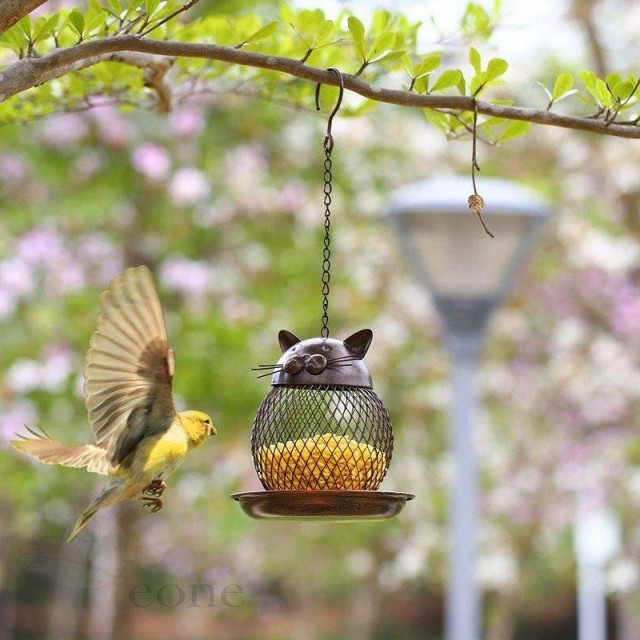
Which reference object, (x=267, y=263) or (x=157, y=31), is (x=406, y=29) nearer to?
(x=157, y=31)

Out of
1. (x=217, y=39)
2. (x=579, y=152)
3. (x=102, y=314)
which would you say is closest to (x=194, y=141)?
(x=579, y=152)

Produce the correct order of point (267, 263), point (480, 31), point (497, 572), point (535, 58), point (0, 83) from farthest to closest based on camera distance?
point (535, 58) → point (497, 572) → point (267, 263) → point (480, 31) → point (0, 83)

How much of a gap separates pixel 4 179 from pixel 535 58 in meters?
6.18

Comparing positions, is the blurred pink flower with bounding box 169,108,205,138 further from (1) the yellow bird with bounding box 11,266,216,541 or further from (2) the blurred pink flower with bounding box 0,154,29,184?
(1) the yellow bird with bounding box 11,266,216,541

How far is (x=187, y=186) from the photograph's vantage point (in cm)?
741

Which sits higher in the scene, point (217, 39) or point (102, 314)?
point (217, 39)

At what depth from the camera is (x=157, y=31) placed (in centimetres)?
276

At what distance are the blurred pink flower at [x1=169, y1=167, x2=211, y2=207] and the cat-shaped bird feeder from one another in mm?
4656

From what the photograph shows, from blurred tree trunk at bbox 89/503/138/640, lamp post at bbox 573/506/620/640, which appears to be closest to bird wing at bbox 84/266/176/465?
blurred tree trunk at bbox 89/503/138/640

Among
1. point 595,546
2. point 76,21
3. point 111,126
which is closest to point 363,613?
point 595,546

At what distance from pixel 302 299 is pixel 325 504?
222 inches

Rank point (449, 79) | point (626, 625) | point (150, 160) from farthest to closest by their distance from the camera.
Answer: point (626, 625) → point (150, 160) → point (449, 79)

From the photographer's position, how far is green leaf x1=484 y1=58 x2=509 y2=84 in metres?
2.36

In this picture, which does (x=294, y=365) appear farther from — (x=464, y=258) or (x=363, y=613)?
(x=363, y=613)
